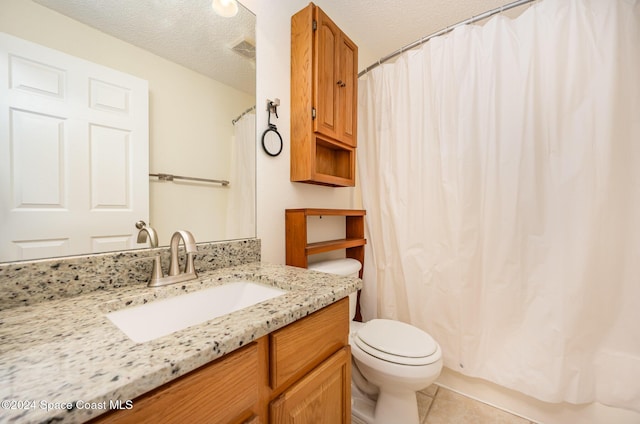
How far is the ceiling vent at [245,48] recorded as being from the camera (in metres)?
1.09

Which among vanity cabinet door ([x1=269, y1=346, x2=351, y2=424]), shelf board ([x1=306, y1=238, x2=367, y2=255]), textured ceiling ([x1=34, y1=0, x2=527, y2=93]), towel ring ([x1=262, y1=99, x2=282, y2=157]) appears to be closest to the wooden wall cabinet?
towel ring ([x1=262, y1=99, x2=282, y2=157])

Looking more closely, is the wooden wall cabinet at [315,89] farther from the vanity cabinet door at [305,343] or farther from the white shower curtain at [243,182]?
the vanity cabinet door at [305,343]

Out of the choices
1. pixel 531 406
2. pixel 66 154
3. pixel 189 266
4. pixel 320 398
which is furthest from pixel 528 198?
pixel 66 154

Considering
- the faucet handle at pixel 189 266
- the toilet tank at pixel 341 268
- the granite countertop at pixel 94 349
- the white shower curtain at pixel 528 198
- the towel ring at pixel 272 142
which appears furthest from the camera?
the toilet tank at pixel 341 268

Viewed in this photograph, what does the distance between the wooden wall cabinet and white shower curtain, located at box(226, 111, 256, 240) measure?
9.7 inches

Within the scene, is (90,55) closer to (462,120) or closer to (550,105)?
(462,120)

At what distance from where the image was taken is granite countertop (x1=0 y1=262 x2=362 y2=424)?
0.30 m

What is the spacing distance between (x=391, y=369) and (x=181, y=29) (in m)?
1.60

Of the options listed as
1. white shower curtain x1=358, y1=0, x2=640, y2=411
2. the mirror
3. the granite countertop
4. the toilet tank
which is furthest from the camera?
the toilet tank

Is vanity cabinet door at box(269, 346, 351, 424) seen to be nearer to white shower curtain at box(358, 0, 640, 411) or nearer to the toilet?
the toilet

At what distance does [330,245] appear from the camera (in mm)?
1352

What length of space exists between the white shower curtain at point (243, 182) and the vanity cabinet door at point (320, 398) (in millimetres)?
638

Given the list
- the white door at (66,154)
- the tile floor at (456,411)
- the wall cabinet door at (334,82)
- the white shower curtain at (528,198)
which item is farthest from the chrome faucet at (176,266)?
the tile floor at (456,411)

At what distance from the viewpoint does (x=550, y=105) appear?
1.13 m
